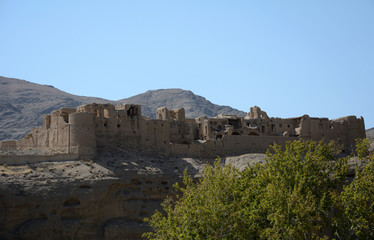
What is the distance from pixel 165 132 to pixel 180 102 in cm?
8095

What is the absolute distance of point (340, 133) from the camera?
7644 centimetres

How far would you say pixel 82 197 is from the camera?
55656 mm

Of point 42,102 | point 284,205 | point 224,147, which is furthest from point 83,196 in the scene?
point 42,102

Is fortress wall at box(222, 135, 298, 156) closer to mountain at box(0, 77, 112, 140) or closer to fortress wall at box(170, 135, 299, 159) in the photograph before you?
fortress wall at box(170, 135, 299, 159)

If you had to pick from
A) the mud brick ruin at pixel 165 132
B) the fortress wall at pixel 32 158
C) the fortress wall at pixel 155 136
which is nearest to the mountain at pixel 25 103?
the mud brick ruin at pixel 165 132

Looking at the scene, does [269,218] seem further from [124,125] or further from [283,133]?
[283,133]

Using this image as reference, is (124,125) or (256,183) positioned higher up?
(124,125)

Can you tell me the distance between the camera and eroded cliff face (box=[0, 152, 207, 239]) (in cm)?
5312

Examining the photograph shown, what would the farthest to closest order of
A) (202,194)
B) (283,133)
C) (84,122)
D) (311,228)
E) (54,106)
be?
(54,106), (283,133), (84,122), (202,194), (311,228)

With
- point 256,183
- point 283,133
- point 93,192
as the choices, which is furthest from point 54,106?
point 256,183

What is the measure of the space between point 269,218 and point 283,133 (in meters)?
39.4

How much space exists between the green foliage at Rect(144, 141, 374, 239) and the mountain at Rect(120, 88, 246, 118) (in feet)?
325

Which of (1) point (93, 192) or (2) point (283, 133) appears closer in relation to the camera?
(1) point (93, 192)

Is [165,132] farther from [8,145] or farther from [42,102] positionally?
[42,102]
